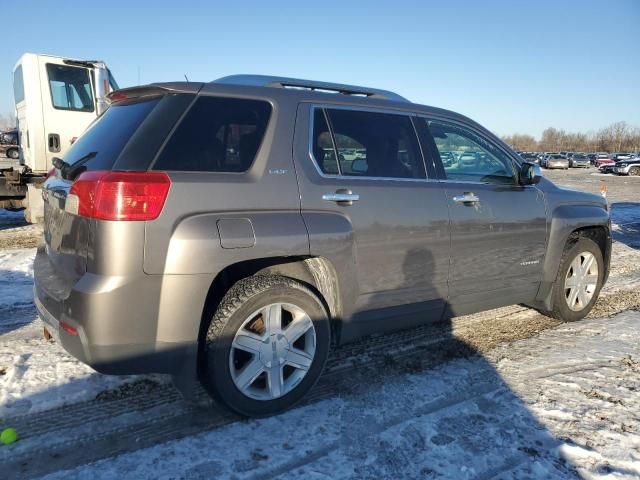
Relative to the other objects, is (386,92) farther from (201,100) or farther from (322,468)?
(322,468)

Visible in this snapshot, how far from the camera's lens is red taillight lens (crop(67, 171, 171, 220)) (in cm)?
229

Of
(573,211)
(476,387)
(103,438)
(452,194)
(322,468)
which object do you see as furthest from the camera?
(573,211)

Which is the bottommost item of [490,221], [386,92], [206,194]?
[490,221]

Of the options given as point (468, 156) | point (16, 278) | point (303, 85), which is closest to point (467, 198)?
point (468, 156)

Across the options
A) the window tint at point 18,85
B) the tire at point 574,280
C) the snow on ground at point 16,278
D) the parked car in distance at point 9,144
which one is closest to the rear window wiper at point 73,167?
the snow on ground at point 16,278

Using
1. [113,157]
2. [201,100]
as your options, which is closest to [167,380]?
[113,157]

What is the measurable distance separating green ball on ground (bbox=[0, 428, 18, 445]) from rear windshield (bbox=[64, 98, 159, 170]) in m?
1.47

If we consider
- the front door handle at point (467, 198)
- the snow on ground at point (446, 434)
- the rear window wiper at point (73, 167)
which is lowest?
the snow on ground at point (446, 434)

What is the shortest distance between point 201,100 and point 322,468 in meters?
2.06

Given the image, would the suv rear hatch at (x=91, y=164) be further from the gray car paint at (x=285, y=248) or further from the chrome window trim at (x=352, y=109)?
the chrome window trim at (x=352, y=109)

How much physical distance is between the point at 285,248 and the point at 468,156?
197cm

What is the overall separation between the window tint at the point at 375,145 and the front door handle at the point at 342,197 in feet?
0.54

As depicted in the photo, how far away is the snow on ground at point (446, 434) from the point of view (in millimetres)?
2389

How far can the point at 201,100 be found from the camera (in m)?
2.65
